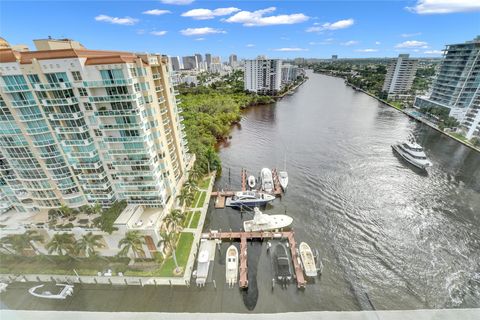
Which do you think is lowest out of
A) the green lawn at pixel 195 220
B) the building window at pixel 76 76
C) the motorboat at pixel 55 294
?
the motorboat at pixel 55 294

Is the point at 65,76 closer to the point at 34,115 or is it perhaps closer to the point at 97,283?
the point at 34,115

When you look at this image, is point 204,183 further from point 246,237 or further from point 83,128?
point 83,128

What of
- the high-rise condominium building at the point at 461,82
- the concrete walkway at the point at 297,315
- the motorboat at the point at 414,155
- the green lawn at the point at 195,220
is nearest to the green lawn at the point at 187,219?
the green lawn at the point at 195,220

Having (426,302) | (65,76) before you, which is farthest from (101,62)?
(426,302)

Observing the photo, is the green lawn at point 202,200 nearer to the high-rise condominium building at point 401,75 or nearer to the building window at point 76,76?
the building window at point 76,76

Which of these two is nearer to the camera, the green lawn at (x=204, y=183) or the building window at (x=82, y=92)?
the building window at (x=82, y=92)

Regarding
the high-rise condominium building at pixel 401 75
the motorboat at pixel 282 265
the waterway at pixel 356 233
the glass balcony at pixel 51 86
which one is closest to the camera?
the glass balcony at pixel 51 86

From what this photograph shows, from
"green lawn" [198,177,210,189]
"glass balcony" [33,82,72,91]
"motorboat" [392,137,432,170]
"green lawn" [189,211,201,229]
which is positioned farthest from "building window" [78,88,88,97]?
"motorboat" [392,137,432,170]
